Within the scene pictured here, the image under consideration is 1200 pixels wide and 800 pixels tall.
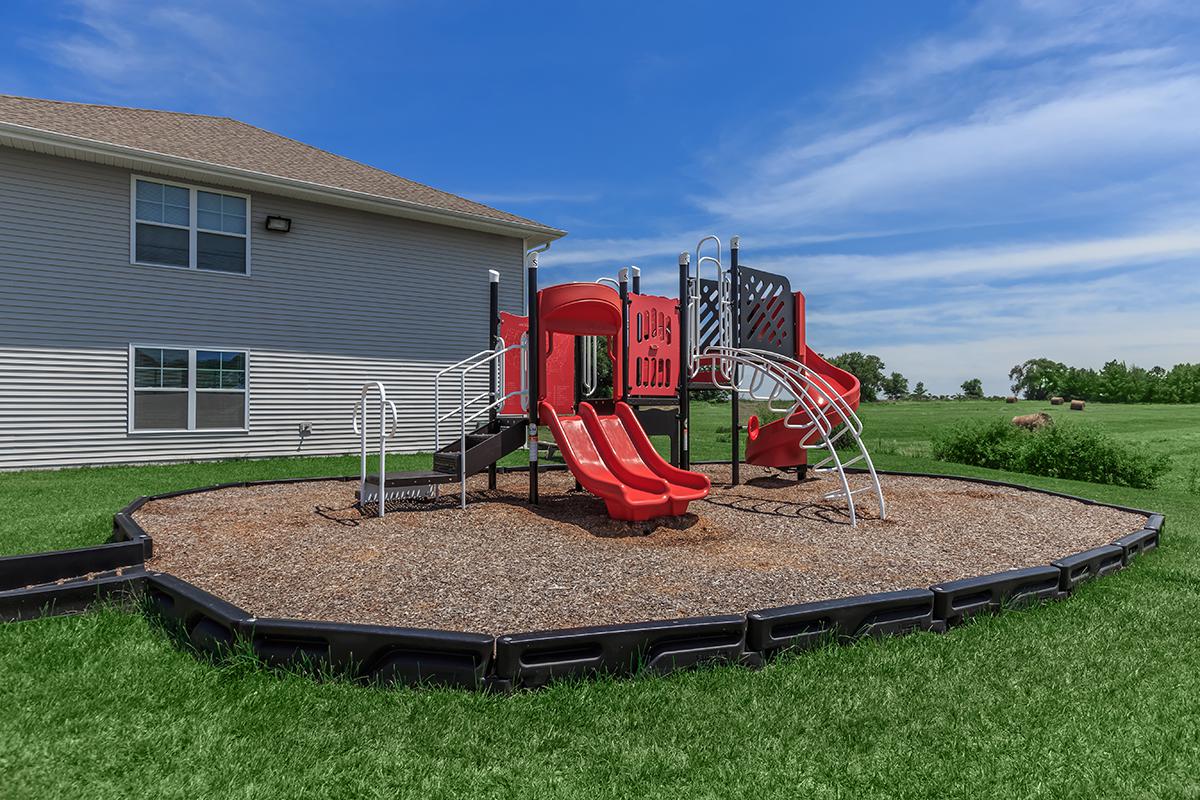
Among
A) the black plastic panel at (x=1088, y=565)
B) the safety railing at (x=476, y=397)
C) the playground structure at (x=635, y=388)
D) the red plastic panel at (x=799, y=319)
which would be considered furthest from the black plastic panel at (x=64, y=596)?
the red plastic panel at (x=799, y=319)

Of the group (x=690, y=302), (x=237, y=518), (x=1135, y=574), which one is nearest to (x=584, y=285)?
(x=690, y=302)

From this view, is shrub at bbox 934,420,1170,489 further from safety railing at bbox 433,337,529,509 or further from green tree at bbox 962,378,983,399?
green tree at bbox 962,378,983,399

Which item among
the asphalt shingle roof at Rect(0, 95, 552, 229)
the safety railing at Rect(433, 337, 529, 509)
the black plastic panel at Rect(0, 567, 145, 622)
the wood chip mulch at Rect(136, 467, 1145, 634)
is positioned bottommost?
the wood chip mulch at Rect(136, 467, 1145, 634)

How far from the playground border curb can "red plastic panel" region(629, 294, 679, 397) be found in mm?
4294

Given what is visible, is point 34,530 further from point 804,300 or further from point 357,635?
point 804,300

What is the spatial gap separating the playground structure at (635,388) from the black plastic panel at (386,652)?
10.1ft

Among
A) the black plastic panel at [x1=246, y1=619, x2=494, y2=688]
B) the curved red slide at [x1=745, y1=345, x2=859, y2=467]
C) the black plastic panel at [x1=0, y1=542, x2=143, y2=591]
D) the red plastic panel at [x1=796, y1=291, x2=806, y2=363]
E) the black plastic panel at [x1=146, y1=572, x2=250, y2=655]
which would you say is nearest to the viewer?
the black plastic panel at [x1=246, y1=619, x2=494, y2=688]

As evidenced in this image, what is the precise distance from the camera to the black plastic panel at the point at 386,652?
281cm

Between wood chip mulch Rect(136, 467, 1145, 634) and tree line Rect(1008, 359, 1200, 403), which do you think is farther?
tree line Rect(1008, 359, 1200, 403)

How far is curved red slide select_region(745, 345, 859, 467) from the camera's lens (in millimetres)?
8883

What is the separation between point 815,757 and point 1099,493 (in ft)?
35.1

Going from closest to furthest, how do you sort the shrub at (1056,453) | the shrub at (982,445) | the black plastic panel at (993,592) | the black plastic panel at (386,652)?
1. the black plastic panel at (386,652)
2. the black plastic panel at (993,592)
3. the shrub at (1056,453)
4. the shrub at (982,445)

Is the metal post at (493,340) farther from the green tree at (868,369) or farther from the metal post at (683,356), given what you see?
the green tree at (868,369)

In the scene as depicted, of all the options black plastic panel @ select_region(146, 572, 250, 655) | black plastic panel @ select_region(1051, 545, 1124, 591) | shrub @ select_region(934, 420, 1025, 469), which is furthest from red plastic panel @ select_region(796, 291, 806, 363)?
black plastic panel @ select_region(146, 572, 250, 655)
